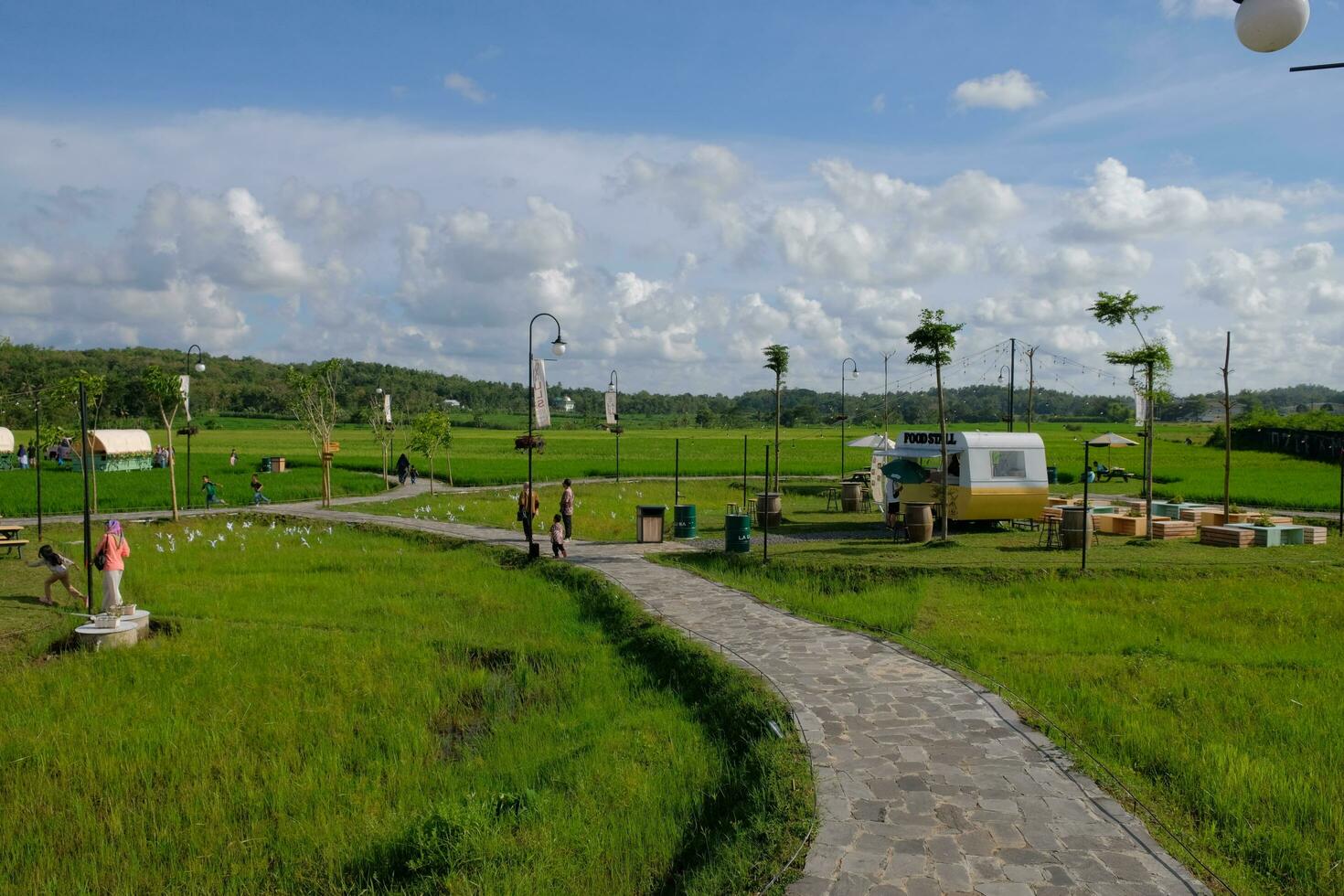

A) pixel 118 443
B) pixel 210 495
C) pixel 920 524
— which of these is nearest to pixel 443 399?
pixel 118 443

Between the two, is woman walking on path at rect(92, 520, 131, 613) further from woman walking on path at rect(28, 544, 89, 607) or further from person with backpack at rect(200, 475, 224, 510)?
person with backpack at rect(200, 475, 224, 510)

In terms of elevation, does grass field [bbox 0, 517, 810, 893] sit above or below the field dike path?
below

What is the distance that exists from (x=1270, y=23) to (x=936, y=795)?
544cm

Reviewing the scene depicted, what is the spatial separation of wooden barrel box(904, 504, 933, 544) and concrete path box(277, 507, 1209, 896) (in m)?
9.61

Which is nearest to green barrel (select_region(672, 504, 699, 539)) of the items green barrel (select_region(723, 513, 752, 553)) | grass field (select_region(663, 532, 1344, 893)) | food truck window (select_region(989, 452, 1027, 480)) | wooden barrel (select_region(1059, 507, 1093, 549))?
grass field (select_region(663, 532, 1344, 893))

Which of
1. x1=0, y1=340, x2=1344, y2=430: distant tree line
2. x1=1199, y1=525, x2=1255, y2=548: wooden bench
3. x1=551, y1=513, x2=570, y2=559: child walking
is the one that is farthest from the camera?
x1=0, y1=340, x2=1344, y2=430: distant tree line

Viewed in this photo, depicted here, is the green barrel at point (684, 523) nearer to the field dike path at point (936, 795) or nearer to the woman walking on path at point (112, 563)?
the field dike path at point (936, 795)

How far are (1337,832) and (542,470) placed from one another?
42.9 metres

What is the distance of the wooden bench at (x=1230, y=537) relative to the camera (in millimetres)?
19406

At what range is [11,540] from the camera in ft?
60.5

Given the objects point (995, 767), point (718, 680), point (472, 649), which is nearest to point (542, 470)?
point (472, 649)

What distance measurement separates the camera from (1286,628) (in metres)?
12.4

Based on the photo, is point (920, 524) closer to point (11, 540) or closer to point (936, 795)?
point (936, 795)

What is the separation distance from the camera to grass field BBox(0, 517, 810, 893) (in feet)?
20.8
